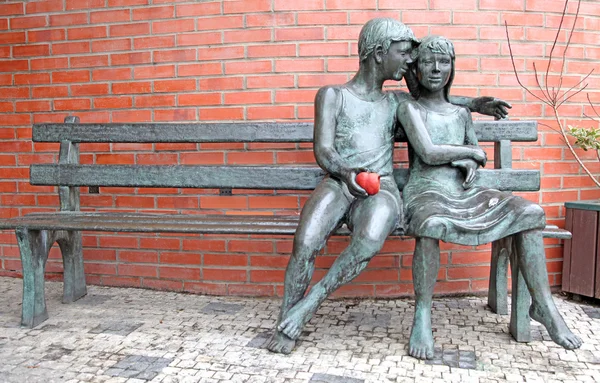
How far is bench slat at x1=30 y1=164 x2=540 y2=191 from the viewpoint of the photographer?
3.16 metres

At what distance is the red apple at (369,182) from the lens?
2.60 metres

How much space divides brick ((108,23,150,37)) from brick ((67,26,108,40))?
6cm

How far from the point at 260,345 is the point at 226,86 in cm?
177

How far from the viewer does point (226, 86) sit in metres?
3.68

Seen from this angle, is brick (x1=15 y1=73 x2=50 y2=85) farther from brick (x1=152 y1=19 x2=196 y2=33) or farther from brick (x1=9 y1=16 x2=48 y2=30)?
brick (x1=152 y1=19 x2=196 y2=33)

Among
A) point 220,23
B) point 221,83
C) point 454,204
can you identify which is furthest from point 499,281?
point 220,23

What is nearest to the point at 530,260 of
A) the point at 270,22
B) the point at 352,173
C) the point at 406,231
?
the point at 406,231

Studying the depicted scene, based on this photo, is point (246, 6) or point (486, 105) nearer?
point (486, 105)

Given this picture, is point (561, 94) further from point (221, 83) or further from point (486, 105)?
point (221, 83)

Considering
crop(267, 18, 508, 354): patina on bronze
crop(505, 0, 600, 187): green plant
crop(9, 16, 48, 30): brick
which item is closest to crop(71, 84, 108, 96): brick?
crop(9, 16, 48, 30): brick

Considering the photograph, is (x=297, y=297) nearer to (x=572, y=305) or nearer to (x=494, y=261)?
(x=494, y=261)

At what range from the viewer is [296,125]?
11.1 feet

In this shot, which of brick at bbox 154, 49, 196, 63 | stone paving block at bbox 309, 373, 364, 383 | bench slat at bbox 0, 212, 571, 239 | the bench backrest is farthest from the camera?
brick at bbox 154, 49, 196, 63

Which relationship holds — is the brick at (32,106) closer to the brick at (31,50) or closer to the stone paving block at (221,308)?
the brick at (31,50)
